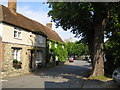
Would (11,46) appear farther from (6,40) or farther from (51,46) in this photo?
(51,46)

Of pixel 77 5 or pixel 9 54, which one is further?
pixel 9 54

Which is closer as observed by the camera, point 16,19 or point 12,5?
point 16,19

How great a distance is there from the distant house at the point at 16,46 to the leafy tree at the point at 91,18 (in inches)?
181

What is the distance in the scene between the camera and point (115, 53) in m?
12.8

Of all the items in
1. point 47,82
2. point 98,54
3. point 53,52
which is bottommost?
point 47,82

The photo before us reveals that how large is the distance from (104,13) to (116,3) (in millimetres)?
2629

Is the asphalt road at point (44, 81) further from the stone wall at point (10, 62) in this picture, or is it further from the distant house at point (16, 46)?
the distant house at point (16, 46)

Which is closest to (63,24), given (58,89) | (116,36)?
(116,36)

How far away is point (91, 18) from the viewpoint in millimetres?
14453

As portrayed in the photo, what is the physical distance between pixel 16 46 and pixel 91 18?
886cm

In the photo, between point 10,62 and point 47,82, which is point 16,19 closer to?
point 10,62

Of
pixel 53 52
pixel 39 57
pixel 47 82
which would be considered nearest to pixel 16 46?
pixel 39 57

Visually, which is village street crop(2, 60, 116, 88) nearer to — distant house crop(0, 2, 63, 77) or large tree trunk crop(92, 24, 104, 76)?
large tree trunk crop(92, 24, 104, 76)

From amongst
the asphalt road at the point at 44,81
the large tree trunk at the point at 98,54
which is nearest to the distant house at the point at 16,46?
the asphalt road at the point at 44,81
